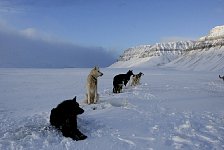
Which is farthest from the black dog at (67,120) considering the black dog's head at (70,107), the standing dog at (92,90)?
the standing dog at (92,90)

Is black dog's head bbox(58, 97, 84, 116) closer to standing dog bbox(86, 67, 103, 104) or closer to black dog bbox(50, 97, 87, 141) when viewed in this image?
black dog bbox(50, 97, 87, 141)

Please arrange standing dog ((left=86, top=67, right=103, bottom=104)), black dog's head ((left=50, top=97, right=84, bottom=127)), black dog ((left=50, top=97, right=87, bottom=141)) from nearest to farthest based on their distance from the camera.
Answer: black dog ((left=50, top=97, right=87, bottom=141)) → black dog's head ((left=50, top=97, right=84, bottom=127)) → standing dog ((left=86, top=67, right=103, bottom=104))

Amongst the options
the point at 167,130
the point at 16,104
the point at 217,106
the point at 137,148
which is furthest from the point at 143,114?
the point at 16,104

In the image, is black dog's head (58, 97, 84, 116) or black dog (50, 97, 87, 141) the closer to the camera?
black dog (50, 97, 87, 141)

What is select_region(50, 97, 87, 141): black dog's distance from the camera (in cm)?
938

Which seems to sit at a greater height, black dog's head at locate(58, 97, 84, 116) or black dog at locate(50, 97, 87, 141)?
black dog's head at locate(58, 97, 84, 116)

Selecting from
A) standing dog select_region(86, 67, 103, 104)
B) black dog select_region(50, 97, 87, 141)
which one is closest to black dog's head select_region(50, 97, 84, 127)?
black dog select_region(50, 97, 87, 141)

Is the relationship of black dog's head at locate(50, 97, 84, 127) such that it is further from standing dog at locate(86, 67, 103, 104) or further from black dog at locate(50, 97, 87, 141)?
standing dog at locate(86, 67, 103, 104)

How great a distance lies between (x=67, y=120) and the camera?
9617 mm

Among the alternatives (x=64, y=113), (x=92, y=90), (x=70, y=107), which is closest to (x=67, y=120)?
(x=64, y=113)

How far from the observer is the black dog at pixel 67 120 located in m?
9.38

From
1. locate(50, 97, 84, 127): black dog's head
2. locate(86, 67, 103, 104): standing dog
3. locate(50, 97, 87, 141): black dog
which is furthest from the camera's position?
locate(86, 67, 103, 104): standing dog

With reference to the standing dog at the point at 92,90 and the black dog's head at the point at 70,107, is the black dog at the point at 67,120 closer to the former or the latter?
the black dog's head at the point at 70,107

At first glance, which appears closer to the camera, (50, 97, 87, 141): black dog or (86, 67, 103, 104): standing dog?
(50, 97, 87, 141): black dog
